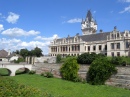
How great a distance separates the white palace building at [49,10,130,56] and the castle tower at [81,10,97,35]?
24.6 meters

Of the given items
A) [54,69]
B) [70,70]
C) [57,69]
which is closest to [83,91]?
[70,70]

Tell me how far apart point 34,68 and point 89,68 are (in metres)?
21.5

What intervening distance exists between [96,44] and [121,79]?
1425 inches

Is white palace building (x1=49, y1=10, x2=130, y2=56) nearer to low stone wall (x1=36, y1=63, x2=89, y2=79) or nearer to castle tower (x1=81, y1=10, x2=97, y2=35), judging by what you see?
low stone wall (x1=36, y1=63, x2=89, y2=79)

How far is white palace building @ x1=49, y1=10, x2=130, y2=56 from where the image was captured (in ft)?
189

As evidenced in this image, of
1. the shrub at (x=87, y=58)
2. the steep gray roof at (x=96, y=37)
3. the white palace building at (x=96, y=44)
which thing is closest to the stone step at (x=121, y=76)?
the shrub at (x=87, y=58)

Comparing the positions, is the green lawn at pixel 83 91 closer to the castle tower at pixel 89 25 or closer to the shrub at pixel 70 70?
the shrub at pixel 70 70

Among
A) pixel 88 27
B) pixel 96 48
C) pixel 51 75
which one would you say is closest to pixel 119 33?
pixel 96 48

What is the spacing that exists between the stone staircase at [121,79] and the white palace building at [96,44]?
88.9 ft

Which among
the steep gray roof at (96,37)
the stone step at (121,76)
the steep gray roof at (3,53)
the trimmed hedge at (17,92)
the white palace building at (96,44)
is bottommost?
the trimmed hedge at (17,92)

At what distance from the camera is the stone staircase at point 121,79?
1186 inches

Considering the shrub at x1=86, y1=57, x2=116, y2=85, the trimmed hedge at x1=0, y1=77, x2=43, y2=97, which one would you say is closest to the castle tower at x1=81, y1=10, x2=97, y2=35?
the shrub at x1=86, y1=57, x2=116, y2=85

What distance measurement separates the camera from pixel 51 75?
4328 centimetres

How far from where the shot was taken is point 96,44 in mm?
66375
